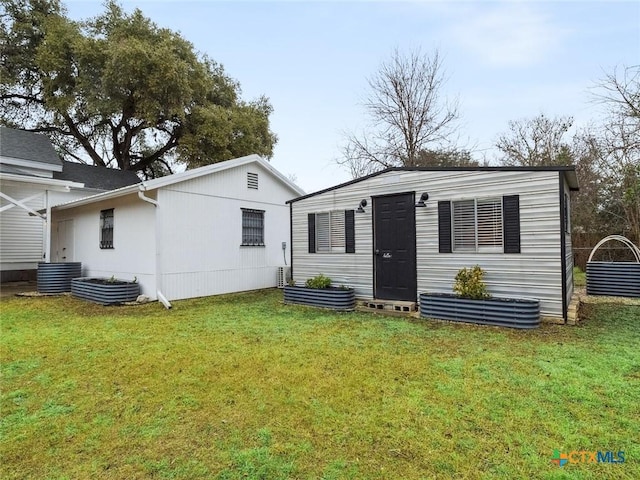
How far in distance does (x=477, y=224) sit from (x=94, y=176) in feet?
51.1

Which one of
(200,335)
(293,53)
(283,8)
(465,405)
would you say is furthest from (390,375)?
(293,53)

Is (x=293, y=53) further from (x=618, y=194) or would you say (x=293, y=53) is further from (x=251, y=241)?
(x=618, y=194)

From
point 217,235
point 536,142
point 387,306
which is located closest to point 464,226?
point 387,306

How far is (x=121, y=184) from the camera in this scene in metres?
→ 15.5

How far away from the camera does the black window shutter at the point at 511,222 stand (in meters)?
5.72

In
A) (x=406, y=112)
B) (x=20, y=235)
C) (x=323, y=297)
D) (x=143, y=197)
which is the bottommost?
(x=323, y=297)

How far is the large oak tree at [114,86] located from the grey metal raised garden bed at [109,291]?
9.84 meters

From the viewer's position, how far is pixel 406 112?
52.7 feet

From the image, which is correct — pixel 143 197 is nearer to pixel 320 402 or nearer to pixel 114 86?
pixel 320 402

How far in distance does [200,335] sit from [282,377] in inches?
90.6

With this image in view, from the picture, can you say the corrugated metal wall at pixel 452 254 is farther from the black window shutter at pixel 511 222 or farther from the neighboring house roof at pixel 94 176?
the neighboring house roof at pixel 94 176

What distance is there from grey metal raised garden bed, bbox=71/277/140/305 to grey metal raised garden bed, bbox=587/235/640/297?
11073 millimetres

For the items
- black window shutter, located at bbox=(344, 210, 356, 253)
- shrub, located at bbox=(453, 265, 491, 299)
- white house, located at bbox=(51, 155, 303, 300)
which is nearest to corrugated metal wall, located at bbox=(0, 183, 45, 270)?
white house, located at bbox=(51, 155, 303, 300)

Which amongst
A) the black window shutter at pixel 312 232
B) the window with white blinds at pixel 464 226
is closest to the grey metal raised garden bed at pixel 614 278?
the window with white blinds at pixel 464 226
